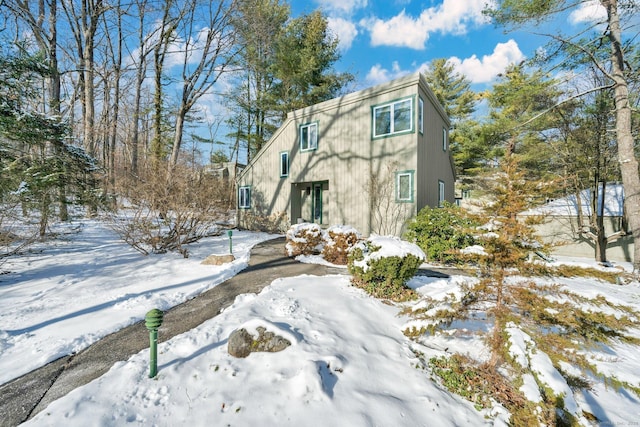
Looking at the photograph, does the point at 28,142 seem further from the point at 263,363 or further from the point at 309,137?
the point at 309,137

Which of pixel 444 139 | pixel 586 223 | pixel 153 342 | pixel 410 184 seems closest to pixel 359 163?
pixel 410 184

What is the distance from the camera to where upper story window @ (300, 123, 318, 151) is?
11.7m

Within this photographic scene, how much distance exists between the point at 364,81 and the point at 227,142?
1437 centimetres

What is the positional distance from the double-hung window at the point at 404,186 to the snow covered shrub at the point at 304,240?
3.75 meters

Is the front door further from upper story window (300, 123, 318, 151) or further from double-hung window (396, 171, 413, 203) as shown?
double-hung window (396, 171, 413, 203)

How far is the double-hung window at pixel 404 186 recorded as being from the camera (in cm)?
908

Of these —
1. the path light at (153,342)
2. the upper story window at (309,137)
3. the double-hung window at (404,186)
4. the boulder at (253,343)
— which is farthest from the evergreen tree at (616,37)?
the path light at (153,342)

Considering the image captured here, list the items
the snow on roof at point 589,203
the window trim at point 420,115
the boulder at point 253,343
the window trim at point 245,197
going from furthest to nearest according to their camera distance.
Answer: the window trim at point 245,197
the snow on roof at point 589,203
the window trim at point 420,115
the boulder at point 253,343

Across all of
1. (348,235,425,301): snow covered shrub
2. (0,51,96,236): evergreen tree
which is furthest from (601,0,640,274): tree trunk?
(0,51,96,236): evergreen tree

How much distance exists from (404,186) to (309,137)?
17.4ft

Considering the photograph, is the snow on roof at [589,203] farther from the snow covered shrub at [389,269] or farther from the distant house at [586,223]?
the snow covered shrub at [389,269]

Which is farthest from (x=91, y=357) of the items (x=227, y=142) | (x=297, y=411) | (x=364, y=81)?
(x=227, y=142)

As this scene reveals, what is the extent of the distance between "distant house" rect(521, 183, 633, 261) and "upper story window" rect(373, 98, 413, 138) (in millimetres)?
7562

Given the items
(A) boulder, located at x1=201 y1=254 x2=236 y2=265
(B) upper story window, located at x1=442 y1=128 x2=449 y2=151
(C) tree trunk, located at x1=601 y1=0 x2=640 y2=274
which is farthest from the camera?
(B) upper story window, located at x1=442 y1=128 x2=449 y2=151
